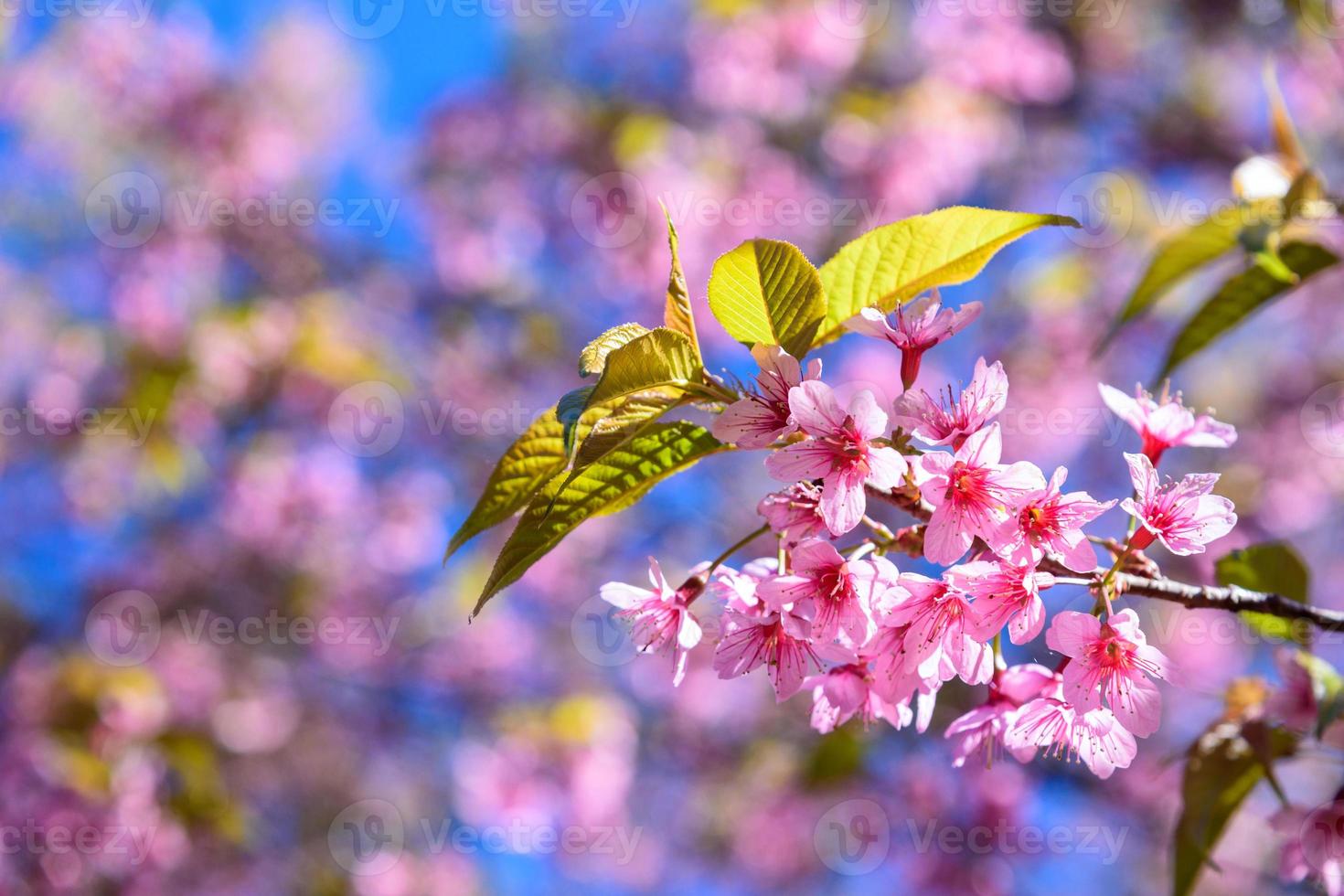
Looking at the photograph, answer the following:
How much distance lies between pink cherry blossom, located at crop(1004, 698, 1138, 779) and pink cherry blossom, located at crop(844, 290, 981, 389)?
345 mm

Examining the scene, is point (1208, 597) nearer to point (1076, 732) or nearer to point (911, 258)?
point (1076, 732)

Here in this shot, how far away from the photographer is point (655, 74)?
628 centimetres

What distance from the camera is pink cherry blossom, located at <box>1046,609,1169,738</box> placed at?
852mm

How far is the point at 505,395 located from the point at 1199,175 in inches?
173

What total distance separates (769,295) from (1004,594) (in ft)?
1.14

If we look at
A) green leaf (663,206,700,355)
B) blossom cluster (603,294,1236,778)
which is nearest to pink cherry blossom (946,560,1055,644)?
blossom cluster (603,294,1236,778)

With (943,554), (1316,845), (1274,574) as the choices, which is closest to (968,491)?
(943,554)

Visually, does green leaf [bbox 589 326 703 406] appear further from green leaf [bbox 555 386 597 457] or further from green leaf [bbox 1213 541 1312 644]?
green leaf [bbox 1213 541 1312 644]

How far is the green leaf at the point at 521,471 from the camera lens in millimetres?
943

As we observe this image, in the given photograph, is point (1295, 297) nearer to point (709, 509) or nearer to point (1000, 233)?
point (709, 509)

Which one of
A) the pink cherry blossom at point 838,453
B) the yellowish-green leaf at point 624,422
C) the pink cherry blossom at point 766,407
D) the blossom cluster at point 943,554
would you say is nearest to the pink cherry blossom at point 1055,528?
the blossom cluster at point 943,554

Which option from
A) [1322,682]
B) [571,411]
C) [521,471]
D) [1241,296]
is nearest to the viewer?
[571,411]

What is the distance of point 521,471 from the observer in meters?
0.95

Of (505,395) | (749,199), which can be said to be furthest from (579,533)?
(749,199)
